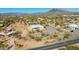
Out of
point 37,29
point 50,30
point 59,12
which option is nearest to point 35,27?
point 37,29

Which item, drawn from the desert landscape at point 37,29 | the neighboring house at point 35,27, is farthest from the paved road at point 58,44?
the neighboring house at point 35,27

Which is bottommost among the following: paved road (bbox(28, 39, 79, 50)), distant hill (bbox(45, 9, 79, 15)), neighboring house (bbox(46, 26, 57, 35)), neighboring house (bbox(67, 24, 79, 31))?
paved road (bbox(28, 39, 79, 50))

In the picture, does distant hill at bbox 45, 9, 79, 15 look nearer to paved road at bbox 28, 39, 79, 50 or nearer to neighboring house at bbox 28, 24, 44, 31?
neighboring house at bbox 28, 24, 44, 31

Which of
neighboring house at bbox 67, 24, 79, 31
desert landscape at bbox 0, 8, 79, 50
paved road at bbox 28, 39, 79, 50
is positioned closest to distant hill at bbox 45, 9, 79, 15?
desert landscape at bbox 0, 8, 79, 50

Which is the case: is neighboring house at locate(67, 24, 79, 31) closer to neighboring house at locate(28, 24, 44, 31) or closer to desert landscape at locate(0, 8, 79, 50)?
desert landscape at locate(0, 8, 79, 50)

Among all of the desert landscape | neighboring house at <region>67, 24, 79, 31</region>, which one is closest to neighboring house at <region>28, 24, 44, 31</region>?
the desert landscape

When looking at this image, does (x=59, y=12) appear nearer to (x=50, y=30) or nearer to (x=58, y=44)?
(x=50, y=30)

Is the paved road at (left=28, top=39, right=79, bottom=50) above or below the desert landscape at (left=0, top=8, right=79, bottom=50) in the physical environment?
below

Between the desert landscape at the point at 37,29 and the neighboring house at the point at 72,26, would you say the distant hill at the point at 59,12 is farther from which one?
the neighboring house at the point at 72,26
